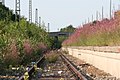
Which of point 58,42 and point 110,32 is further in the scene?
point 58,42

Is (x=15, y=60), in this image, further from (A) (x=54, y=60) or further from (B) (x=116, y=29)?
(A) (x=54, y=60)

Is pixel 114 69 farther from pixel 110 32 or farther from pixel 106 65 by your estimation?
pixel 110 32

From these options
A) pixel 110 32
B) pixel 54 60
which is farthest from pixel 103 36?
pixel 54 60

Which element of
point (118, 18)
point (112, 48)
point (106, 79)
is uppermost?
point (118, 18)

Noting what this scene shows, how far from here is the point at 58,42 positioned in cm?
14988

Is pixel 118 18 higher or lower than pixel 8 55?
higher

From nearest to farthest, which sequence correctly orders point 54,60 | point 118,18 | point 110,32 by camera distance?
point 118,18
point 110,32
point 54,60

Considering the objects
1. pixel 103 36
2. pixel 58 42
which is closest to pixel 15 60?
pixel 103 36

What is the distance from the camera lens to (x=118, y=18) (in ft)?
55.7

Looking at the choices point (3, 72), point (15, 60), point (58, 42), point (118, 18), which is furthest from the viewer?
point (58, 42)

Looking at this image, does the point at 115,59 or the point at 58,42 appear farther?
the point at 58,42

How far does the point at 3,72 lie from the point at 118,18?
5.90 meters

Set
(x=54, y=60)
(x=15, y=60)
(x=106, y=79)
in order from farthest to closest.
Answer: (x=54, y=60), (x=15, y=60), (x=106, y=79)

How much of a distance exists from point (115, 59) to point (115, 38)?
12.3 ft
